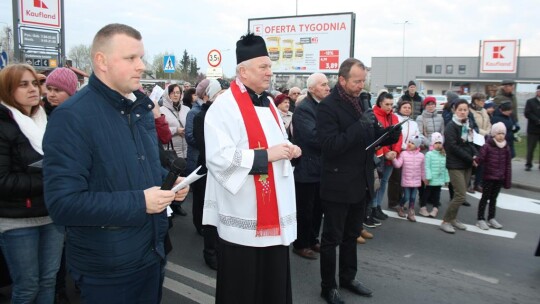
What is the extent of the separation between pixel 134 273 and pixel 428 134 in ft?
22.6

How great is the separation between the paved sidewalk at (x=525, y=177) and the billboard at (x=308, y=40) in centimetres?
951

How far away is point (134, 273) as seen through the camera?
6.92 ft

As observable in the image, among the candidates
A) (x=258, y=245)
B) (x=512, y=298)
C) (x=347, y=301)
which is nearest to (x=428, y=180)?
(x=512, y=298)

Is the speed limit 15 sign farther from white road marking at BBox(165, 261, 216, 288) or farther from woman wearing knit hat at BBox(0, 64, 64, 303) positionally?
woman wearing knit hat at BBox(0, 64, 64, 303)

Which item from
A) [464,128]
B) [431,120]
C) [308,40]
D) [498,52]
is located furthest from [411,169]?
[498,52]

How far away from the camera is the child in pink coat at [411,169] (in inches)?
263

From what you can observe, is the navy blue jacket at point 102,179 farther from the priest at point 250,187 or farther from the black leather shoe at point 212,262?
the black leather shoe at point 212,262

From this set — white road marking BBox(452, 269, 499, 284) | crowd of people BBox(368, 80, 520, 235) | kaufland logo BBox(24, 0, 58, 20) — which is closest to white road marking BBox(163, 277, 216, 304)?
crowd of people BBox(368, 80, 520, 235)

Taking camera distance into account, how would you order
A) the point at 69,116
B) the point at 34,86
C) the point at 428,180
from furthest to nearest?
the point at 428,180 < the point at 34,86 < the point at 69,116

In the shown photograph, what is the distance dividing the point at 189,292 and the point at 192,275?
415 millimetres

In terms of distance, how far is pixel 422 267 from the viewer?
16.0ft

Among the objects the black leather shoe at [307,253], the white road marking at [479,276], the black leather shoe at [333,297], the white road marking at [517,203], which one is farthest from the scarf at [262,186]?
the white road marking at [517,203]

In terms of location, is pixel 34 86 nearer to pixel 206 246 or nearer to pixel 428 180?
pixel 206 246

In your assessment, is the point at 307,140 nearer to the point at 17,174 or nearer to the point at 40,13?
the point at 17,174
